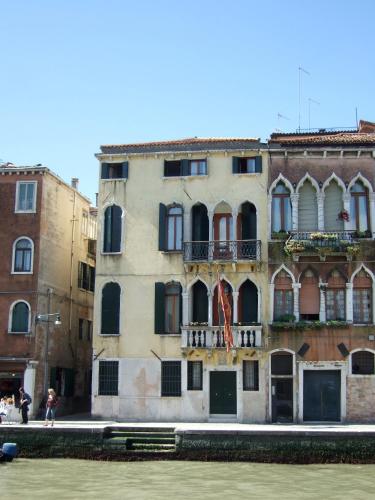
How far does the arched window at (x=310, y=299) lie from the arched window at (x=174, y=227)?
5669mm

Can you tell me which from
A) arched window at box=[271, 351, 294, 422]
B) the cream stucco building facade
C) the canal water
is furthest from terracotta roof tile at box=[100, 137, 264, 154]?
the canal water

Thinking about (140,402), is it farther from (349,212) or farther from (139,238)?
(349,212)

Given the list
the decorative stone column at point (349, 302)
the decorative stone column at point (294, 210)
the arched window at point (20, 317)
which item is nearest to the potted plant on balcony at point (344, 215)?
the decorative stone column at point (294, 210)

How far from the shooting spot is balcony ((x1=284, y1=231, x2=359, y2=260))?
32.6 meters

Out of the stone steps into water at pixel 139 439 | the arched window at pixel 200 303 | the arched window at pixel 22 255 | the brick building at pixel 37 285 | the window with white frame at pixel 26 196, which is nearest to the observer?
the stone steps into water at pixel 139 439

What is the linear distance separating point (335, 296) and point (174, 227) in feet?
24.5

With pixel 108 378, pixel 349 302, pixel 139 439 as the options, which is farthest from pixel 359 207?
pixel 139 439

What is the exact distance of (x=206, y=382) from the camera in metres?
32.9

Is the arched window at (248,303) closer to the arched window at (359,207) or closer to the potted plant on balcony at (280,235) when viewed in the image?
the potted plant on balcony at (280,235)

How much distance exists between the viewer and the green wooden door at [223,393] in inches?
1287

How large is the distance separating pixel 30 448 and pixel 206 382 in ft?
26.3

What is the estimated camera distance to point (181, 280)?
33.9 m

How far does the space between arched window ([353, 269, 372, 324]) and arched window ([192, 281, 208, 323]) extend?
6.23 m

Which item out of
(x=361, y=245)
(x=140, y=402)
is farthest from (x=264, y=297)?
(x=140, y=402)
